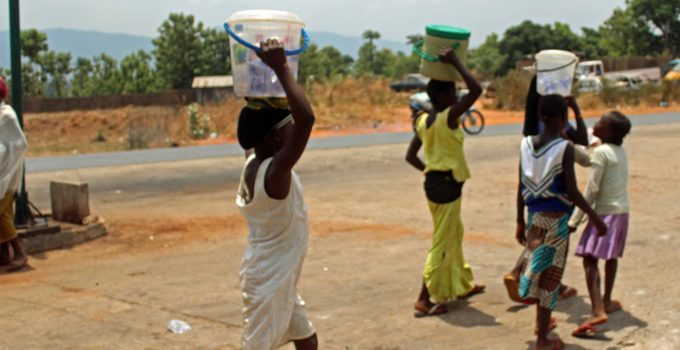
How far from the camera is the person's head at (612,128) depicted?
230 inches

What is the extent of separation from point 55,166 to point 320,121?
45.7 ft

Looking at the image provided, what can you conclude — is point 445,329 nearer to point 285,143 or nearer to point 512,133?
point 285,143

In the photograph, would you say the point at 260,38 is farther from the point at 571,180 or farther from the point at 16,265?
the point at 16,265

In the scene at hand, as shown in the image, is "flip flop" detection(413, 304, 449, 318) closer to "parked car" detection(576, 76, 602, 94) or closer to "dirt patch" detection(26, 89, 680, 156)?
"dirt patch" detection(26, 89, 680, 156)

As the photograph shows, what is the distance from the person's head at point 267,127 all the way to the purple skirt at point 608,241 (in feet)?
9.31

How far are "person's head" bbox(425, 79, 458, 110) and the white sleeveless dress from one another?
254 cm

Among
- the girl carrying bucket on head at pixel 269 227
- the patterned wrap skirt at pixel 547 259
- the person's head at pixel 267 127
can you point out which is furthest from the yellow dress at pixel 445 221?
the person's head at pixel 267 127

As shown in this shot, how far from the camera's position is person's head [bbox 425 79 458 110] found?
20.3ft

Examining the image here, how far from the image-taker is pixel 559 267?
17.3ft

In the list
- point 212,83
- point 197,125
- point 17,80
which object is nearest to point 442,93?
point 17,80

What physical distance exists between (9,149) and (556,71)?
5.04 metres

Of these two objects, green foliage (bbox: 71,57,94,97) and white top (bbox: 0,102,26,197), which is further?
green foliage (bbox: 71,57,94,97)

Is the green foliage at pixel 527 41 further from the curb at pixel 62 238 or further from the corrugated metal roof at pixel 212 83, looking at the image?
the curb at pixel 62 238

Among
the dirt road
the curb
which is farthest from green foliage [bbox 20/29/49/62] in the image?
the curb
